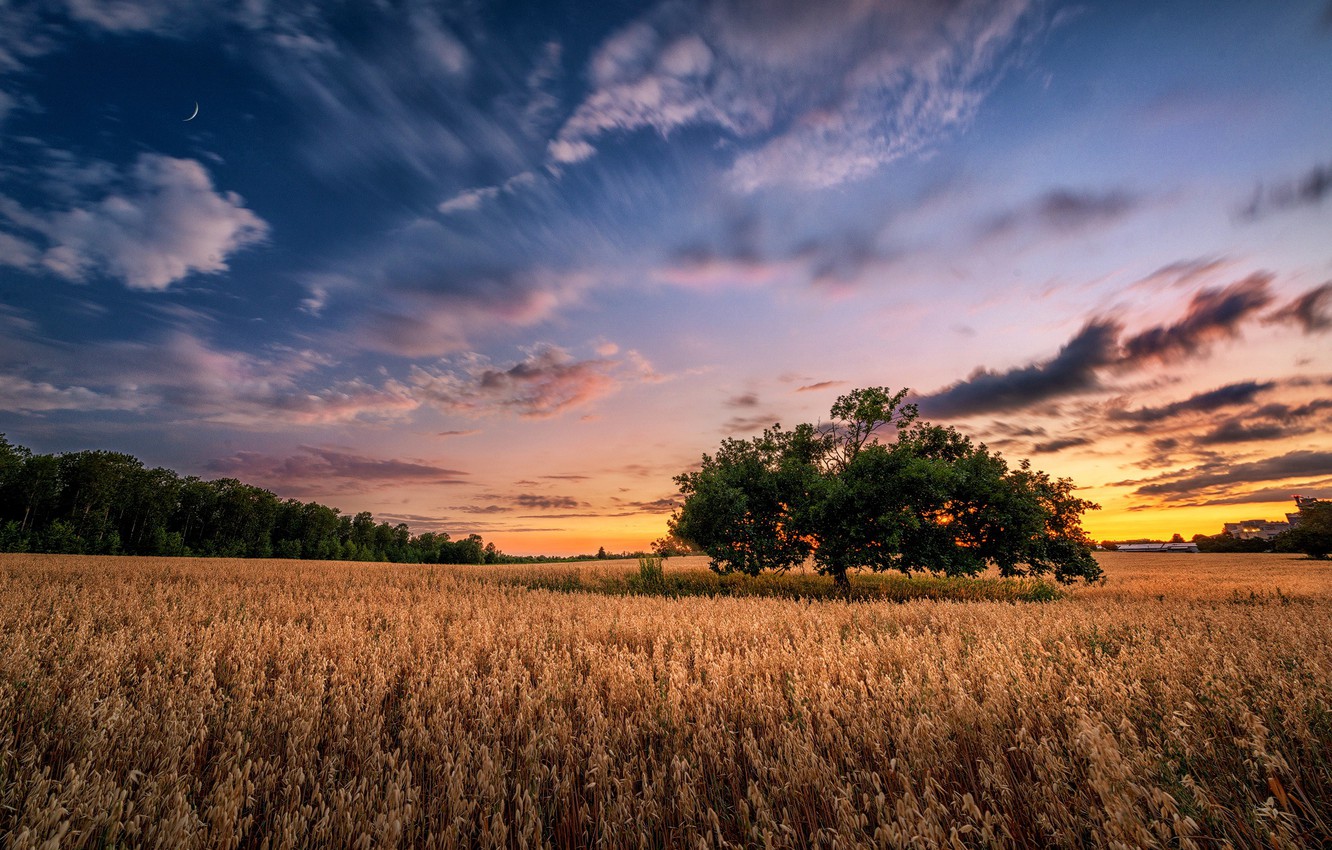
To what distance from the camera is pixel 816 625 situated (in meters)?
9.60

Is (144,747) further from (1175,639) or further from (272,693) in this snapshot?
(1175,639)

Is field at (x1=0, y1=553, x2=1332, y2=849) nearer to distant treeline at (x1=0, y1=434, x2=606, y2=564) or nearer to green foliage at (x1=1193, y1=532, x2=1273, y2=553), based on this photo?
distant treeline at (x1=0, y1=434, x2=606, y2=564)

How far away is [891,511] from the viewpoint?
1812 cm

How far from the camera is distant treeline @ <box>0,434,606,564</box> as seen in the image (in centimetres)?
6306

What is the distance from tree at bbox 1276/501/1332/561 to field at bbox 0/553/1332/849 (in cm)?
7571

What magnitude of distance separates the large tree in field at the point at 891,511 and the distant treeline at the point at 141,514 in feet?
264

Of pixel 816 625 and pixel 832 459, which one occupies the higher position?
pixel 832 459

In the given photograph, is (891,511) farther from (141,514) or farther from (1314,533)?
(141,514)

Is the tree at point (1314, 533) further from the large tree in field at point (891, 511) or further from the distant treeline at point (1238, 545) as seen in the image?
the large tree in field at point (891, 511)

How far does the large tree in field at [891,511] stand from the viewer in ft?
61.1

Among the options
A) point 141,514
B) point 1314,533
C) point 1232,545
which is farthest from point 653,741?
point 1232,545

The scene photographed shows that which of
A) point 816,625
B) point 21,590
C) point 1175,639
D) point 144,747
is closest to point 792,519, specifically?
point 816,625

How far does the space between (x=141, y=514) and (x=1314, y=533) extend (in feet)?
485

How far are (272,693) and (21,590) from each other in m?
13.5
